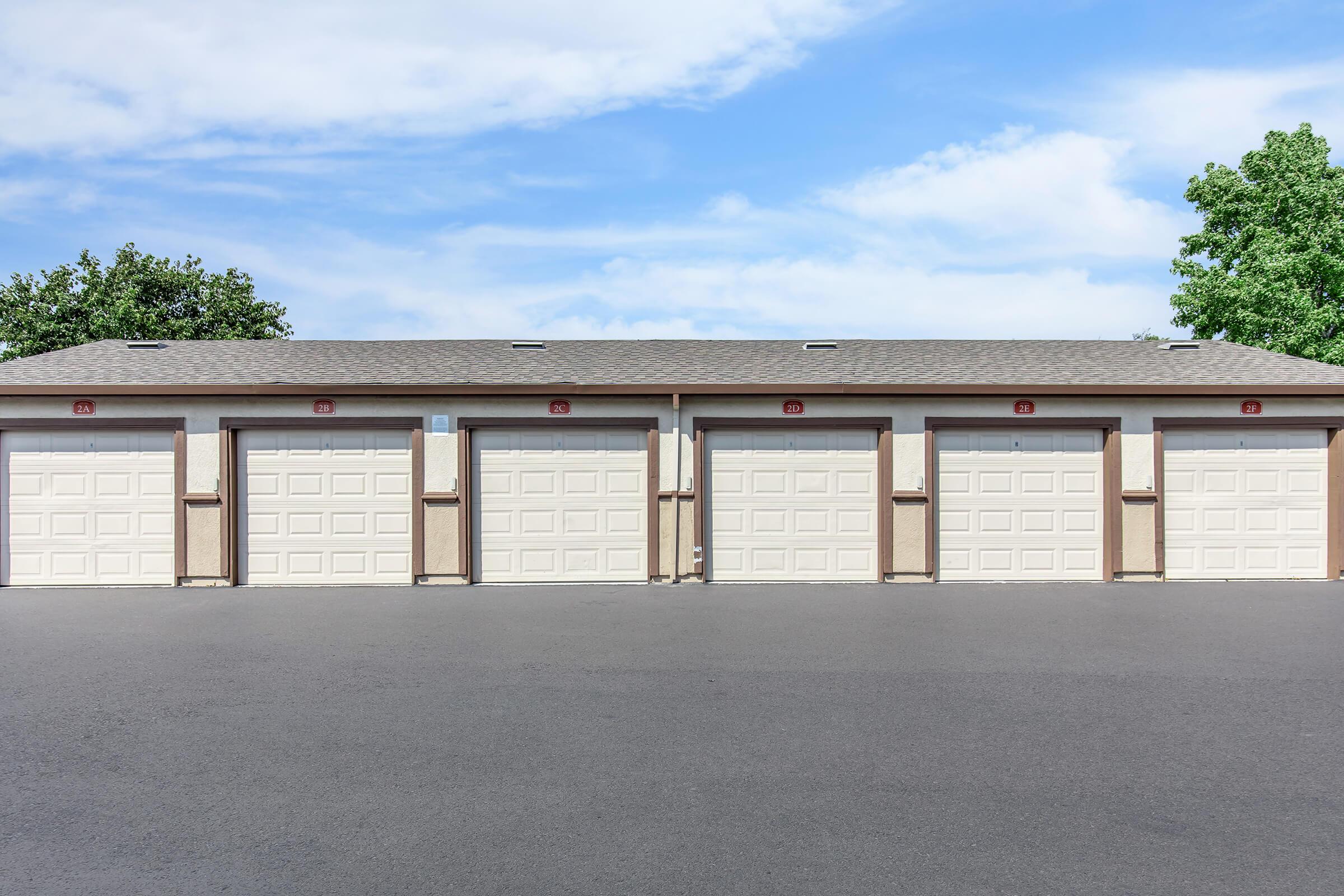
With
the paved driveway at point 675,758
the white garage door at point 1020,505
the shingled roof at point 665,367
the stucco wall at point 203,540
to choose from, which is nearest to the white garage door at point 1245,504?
the shingled roof at point 665,367

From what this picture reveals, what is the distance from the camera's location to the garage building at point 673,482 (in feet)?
38.4

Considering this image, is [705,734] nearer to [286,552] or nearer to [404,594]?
[404,594]

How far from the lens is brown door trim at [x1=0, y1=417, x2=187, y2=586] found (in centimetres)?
1164

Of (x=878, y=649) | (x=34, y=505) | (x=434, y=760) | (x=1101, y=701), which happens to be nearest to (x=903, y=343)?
(x=878, y=649)

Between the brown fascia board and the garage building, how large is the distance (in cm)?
4

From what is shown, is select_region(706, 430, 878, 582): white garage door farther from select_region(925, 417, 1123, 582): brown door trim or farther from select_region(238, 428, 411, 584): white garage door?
select_region(238, 428, 411, 584): white garage door

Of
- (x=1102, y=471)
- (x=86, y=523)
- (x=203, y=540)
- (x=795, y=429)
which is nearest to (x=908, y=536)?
(x=795, y=429)

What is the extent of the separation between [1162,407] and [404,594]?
1095 centimetres

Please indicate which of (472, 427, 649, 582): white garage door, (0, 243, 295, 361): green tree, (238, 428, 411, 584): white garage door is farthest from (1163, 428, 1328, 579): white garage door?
(0, 243, 295, 361): green tree

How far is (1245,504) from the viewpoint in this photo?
1194cm

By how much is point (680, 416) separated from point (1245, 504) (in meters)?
8.28

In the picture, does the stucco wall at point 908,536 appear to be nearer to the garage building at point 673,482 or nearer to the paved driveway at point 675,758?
the garage building at point 673,482

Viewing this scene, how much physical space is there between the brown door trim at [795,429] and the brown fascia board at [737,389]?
0.40 m

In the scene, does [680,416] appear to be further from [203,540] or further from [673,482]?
[203,540]
